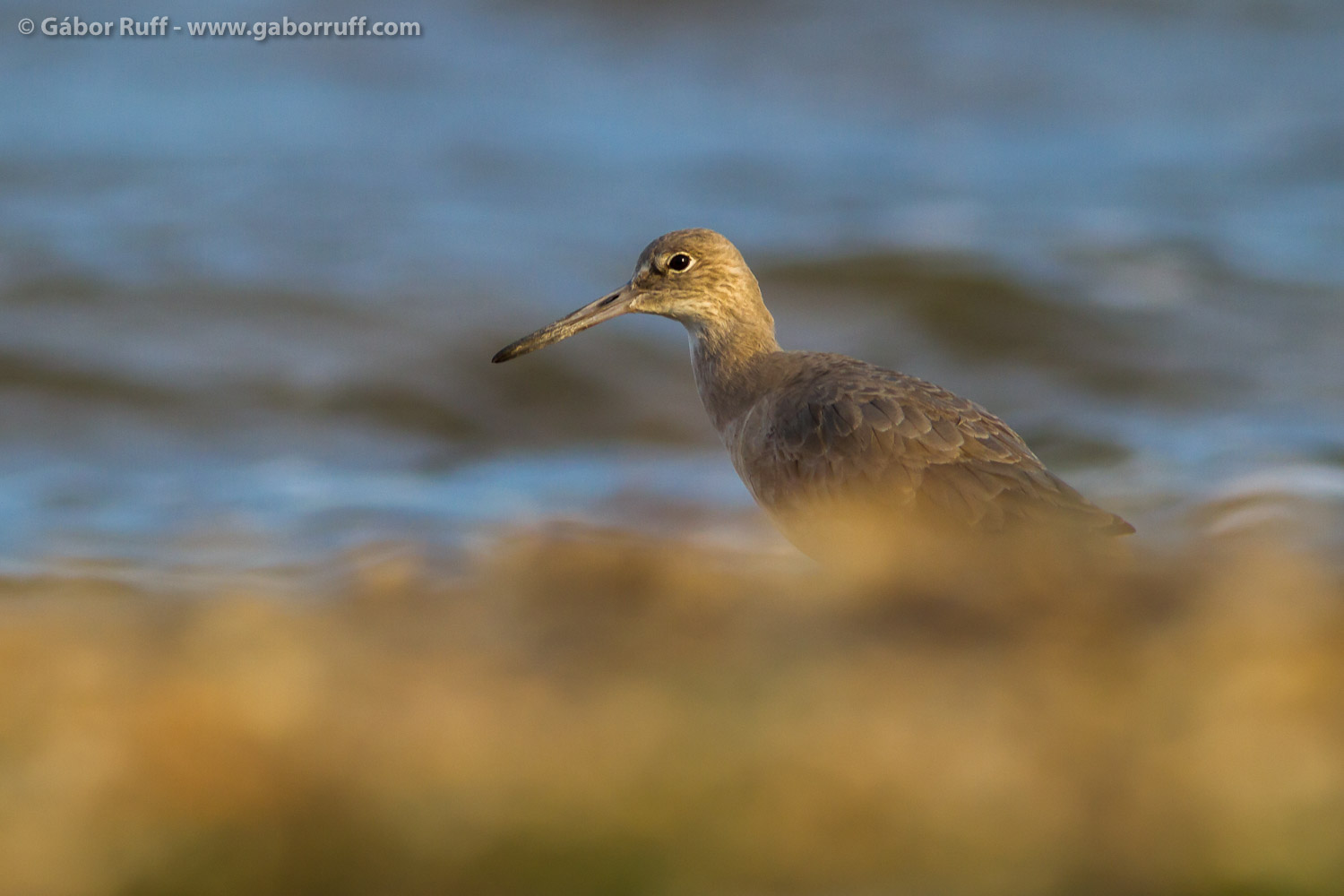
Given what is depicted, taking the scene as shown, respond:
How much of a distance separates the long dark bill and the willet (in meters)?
0.24

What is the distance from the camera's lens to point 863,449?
5.04 m

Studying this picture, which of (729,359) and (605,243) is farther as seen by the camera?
(605,243)

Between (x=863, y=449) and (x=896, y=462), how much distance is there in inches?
4.8

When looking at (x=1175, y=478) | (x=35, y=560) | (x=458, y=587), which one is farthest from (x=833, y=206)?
(x=458, y=587)

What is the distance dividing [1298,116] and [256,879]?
16040 millimetres

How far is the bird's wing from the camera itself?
480 cm

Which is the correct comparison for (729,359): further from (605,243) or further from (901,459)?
(605,243)

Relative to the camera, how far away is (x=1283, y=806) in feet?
8.00

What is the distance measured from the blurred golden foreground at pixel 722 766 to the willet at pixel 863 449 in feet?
6.66

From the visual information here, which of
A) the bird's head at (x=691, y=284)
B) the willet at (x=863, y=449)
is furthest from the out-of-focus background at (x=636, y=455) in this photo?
the bird's head at (x=691, y=284)

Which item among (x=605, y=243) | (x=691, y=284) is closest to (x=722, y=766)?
(x=691, y=284)

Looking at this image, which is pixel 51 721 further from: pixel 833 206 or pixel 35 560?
pixel 833 206

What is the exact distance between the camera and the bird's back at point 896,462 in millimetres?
4797

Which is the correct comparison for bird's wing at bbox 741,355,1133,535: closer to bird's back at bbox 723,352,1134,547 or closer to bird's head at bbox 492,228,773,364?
bird's back at bbox 723,352,1134,547
